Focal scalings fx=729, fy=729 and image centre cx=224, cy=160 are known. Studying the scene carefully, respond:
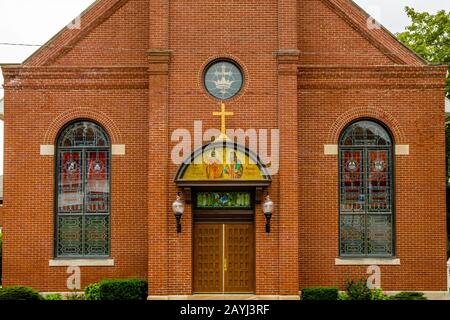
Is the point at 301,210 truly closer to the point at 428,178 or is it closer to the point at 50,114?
the point at 428,178

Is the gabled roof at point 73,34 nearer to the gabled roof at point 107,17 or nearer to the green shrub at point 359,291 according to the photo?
the gabled roof at point 107,17

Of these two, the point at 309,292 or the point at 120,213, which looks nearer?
the point at 309,292

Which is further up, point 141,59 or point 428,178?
point 141,59

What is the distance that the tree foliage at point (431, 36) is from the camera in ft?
98.8

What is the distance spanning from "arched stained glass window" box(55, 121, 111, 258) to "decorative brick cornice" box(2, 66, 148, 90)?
117cm

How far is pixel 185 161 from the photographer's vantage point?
1883 cm

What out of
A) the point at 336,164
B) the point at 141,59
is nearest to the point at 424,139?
the point at 336,164

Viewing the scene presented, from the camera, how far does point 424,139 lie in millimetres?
20109

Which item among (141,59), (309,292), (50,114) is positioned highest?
(141,59)

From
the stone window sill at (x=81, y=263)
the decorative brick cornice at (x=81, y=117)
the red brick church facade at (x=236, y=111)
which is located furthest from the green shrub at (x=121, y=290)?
the decorative brick cornice at (x=81, y=117)

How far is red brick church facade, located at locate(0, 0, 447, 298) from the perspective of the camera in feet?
63.4

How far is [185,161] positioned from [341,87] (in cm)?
490

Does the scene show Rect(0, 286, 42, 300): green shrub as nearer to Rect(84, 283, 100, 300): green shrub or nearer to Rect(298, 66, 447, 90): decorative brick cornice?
Rect(84, 283, 100, 300): green shrub

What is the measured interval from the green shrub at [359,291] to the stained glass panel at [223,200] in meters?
3.40
